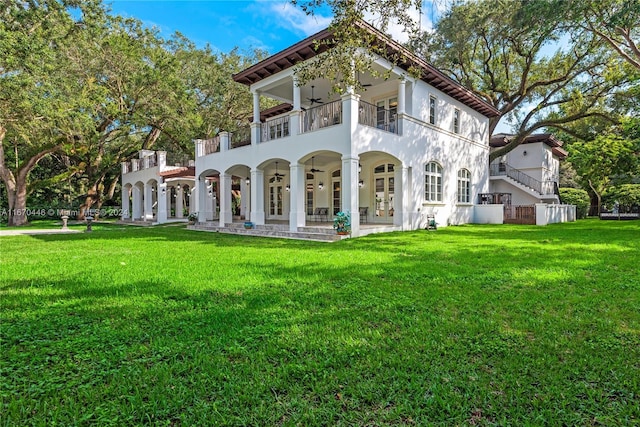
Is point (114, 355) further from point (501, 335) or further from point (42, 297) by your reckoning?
point (501, 335)

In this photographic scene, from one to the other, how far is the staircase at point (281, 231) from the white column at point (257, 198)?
0.39 m

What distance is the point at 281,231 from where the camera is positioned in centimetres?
1337

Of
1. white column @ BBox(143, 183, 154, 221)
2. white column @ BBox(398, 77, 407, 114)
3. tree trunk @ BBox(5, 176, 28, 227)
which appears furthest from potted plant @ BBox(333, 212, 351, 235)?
tree trunk @ BBox(5, 176, 28, 227)

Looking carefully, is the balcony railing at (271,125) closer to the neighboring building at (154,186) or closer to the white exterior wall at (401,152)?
the white exterior wall at (401,152)

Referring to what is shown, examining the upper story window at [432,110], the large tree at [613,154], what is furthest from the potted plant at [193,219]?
the large tree at [613,154]

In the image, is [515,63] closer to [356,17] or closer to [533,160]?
[533,160]

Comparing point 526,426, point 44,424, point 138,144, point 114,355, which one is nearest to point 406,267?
point 526,426

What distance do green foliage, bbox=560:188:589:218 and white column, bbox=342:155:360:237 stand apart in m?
23.0

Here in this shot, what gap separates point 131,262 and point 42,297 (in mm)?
2709

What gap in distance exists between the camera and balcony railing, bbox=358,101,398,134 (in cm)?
1280

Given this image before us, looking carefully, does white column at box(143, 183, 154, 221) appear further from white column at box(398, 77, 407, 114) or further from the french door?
white column at box(398, 77, 407, 114)

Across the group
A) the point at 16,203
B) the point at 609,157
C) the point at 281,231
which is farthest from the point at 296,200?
the point at 16,203

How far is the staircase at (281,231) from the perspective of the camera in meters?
11.8

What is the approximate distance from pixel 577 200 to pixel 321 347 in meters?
30.7
